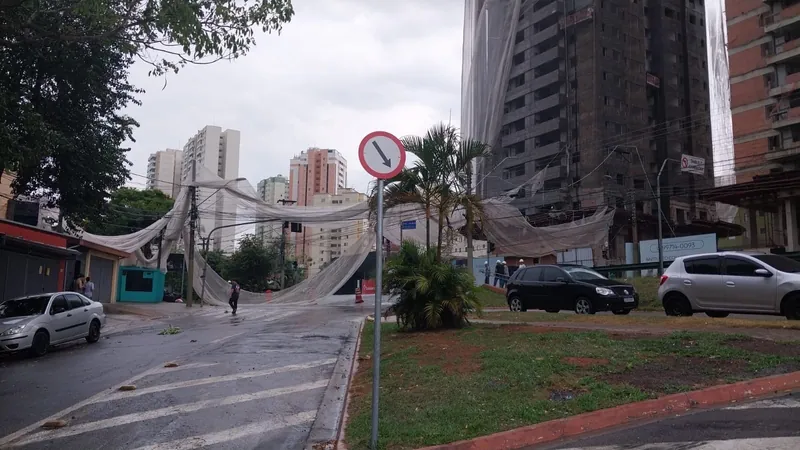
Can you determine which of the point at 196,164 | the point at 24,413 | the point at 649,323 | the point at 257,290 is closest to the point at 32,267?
the point at 196,164

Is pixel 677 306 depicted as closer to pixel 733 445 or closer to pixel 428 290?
pixel 428 290

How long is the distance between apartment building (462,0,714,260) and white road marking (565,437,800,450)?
136ft

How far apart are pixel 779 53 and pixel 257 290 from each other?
147ft

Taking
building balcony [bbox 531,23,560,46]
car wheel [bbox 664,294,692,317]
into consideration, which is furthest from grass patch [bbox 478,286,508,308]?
building balcony [bbox 531,23,560,46]

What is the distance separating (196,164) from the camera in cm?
3030

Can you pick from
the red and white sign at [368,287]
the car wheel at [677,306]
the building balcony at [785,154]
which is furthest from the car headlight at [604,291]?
the building balcony at [785,154]

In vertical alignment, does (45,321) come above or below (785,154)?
below

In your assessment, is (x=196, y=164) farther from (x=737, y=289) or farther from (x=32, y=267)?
(x=737, y=289)

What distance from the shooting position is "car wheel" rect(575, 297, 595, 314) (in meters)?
15.5

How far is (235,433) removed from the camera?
20.6 ft

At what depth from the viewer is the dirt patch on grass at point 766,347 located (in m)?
7.73

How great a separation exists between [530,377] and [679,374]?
1739 mm

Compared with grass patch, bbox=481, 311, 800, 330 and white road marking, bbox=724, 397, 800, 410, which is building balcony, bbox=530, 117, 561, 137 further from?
white road marking, bbox=724, 397, 800, 410

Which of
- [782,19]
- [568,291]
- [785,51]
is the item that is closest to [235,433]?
[568,291]
